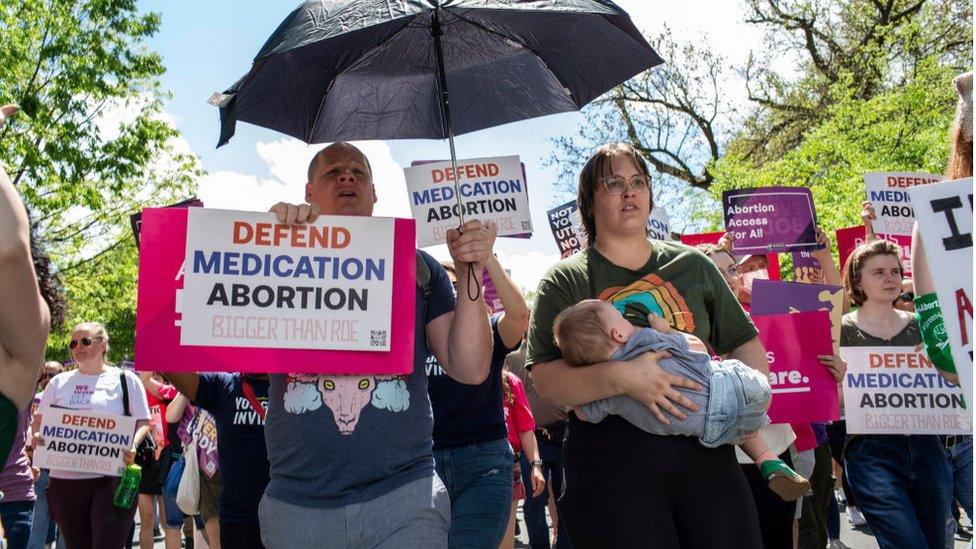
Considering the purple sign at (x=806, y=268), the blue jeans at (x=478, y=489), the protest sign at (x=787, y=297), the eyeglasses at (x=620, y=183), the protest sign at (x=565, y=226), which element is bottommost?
the blue jeans at (x=478, y=489)

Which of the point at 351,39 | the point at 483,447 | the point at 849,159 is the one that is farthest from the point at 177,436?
the point at 849,159

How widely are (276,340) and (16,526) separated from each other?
4541 millimetres

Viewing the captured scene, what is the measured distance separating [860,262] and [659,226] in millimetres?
3781

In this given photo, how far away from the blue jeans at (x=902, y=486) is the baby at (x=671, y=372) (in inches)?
90.9

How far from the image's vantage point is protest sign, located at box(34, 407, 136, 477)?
27.3 ft

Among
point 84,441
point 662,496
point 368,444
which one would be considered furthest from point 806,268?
point 368,444

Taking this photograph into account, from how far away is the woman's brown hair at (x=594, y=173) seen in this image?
4.34m

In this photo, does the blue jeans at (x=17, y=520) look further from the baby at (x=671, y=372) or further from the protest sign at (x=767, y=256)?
the protest sign at (x=767, y=256)

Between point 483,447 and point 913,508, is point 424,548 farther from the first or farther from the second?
point 913,508

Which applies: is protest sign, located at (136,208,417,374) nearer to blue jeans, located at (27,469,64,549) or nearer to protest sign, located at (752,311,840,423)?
protest sign, located at (752,311,840,423)

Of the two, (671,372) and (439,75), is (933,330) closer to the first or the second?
(671,372)

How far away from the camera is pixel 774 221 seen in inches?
379

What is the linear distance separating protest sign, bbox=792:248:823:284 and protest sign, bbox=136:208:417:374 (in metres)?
6.58

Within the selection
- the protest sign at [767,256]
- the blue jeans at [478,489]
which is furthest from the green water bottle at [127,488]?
the protest sign at [767,256]
